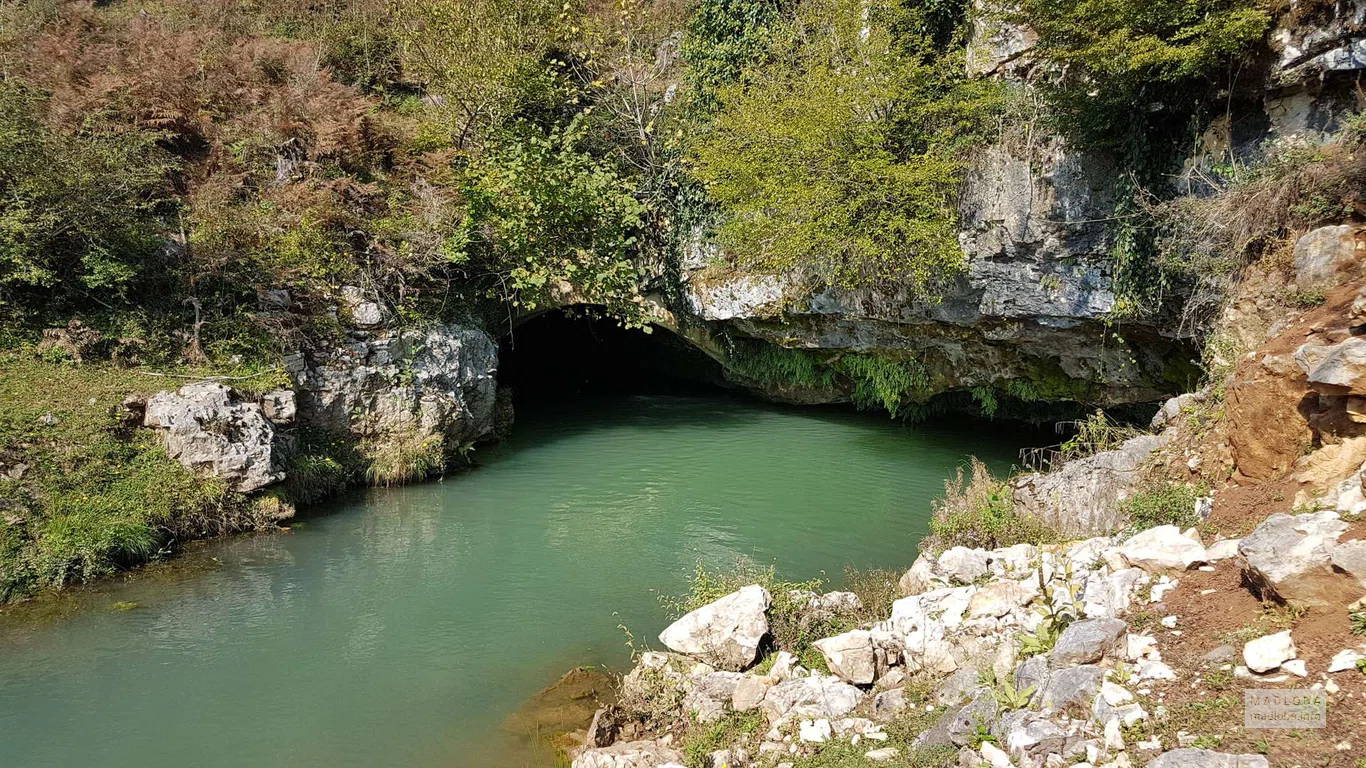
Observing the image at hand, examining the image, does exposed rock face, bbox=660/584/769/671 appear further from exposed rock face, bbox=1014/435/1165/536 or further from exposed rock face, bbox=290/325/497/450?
exposed rock face, bbox=290/325/497/450

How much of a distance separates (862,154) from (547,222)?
680 centimetres

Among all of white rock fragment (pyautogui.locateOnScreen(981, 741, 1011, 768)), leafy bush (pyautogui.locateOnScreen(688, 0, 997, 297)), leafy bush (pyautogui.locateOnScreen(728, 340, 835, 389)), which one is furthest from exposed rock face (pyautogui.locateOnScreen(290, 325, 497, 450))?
white rock fragment (pyautogui.locateOnScreen(981, 741, 1011, 768))

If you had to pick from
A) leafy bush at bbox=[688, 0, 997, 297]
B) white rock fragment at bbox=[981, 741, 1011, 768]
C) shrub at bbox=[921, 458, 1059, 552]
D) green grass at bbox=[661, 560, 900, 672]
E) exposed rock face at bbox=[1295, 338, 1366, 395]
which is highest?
leafy bush at bbox=[688, 0, 997, 297]

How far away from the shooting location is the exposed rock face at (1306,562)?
13.8 ft

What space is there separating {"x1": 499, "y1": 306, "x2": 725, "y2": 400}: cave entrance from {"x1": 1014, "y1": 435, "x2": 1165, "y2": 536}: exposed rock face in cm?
1455

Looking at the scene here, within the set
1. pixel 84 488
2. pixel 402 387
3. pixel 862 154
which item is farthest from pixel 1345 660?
pixel 402 387

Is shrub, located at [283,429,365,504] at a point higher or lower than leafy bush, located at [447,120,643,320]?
lower

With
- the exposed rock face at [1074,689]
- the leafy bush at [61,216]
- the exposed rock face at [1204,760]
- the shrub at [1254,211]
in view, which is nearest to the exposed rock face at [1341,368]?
the shrub at [1254,211]

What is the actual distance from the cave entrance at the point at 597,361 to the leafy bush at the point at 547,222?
586 centimetres

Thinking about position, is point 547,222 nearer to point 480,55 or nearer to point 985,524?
point 480,55

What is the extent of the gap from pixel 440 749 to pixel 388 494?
7793mm

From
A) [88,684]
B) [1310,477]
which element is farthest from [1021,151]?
[88,684]

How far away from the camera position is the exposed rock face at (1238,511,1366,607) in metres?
4.21

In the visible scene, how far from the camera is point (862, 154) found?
12.0 m
